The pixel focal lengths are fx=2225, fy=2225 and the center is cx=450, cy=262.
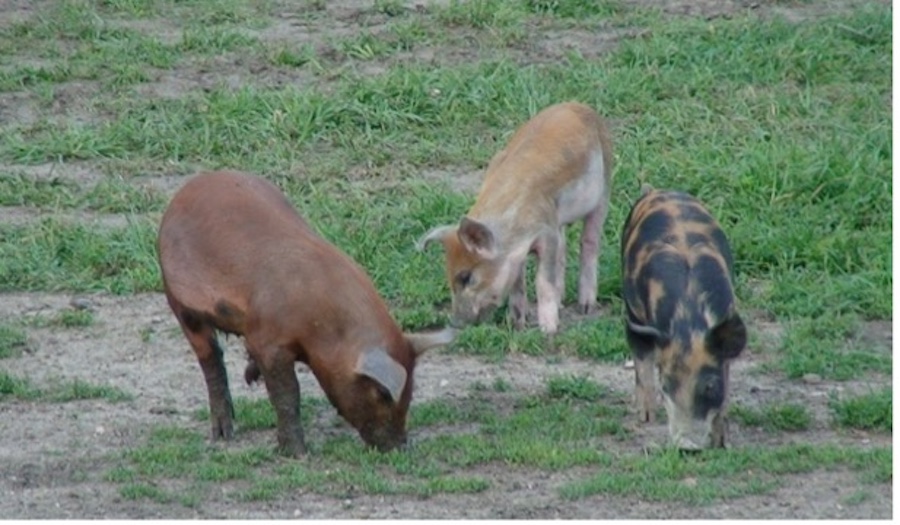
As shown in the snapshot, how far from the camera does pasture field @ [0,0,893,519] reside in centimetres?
904

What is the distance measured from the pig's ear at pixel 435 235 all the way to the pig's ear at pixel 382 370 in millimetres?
2381

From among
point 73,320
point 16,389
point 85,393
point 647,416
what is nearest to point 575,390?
point 647,416

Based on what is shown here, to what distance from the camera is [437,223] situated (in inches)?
506

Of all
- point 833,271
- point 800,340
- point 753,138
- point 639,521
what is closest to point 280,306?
point 639,521

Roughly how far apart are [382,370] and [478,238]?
248 centimetres

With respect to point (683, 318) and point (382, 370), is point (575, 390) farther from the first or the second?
point (382, 370)

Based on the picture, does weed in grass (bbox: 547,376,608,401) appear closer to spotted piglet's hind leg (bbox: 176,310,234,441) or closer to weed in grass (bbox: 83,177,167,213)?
spotted piglet's hind leg (bbox: 176,310,234,441)

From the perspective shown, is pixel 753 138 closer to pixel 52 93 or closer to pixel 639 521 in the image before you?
pixel 52 93

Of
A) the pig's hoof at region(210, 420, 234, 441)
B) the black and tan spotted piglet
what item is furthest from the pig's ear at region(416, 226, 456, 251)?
the pig's hoof at region(210, 420, 234, 441)

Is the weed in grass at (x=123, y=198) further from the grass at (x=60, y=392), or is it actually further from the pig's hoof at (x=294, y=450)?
the pig's hoof at (x=294, y=450)

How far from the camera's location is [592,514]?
28.1 ft

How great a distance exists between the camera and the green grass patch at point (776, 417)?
989 centimetres

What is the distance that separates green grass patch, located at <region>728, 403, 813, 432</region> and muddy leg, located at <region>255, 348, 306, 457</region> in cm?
203

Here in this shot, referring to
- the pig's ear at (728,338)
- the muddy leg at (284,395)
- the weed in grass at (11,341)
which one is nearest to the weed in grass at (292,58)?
the weed in grass at (11,341)
